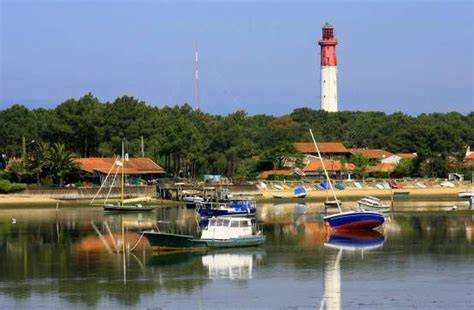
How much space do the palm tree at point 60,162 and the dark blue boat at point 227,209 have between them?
1137 inches

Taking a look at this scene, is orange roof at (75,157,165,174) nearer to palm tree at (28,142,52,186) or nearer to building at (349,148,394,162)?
palm tree at (28,142,52,186)

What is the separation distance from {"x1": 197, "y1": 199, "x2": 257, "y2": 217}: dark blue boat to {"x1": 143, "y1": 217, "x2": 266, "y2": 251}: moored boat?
21.3 meters

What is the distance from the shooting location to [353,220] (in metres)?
59.3

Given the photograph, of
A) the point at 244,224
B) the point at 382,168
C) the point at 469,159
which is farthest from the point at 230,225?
the point at 469,159

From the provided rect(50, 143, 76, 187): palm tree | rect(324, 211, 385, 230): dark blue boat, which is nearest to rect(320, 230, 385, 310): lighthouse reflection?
rect(324, 211, 385, 230): dark blue boat

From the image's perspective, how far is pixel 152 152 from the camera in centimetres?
11662

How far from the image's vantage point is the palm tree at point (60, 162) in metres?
103

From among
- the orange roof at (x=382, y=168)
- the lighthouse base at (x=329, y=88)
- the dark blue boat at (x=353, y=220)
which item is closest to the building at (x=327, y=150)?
the orange roof at (x=382, y=168)

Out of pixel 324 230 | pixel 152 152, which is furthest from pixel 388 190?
pixel 324 230

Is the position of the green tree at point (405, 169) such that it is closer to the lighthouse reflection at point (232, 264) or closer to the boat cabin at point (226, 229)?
the boat cabin at point (226, 229)

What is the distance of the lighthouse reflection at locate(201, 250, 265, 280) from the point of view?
1668 inches

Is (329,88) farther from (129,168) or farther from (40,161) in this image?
(40,161)

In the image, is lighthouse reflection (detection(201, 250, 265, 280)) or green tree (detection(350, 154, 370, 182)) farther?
green tree (detection(350, 154, 370, 182))

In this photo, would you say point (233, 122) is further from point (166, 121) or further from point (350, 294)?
point (350, 294)
